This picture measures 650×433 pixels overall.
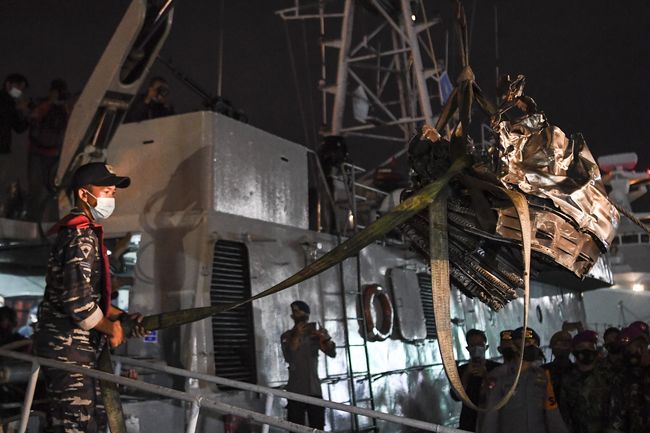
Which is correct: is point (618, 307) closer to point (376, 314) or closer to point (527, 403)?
point (376, 314)

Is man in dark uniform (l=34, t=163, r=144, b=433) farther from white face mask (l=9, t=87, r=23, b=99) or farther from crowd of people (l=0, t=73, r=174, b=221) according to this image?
white face mask (l=9, t=87, r=23, b=99)

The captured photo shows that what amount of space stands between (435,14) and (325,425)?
738cm

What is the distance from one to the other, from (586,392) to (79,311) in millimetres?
3901

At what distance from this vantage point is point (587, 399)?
6.05 meters

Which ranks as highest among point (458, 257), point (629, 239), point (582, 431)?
point (629, 239)

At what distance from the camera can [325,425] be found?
7504mm

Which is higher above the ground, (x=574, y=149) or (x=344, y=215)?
(x=344, y=215)

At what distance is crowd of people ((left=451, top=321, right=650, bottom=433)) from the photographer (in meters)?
5.55

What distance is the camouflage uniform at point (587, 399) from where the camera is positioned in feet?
19.6

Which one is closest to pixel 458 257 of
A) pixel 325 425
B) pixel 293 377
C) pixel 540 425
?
pixel 540 425

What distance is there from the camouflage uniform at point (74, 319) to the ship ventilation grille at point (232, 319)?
2.76 m

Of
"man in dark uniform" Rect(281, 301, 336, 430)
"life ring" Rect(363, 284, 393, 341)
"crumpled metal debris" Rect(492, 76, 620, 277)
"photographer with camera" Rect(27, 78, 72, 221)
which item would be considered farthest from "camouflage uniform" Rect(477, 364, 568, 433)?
"photographer with camera" Rect(27, 78, 72, 221)

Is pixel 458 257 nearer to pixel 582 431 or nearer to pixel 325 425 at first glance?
pixel 582 431

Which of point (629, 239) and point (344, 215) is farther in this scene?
point (629, 239)
